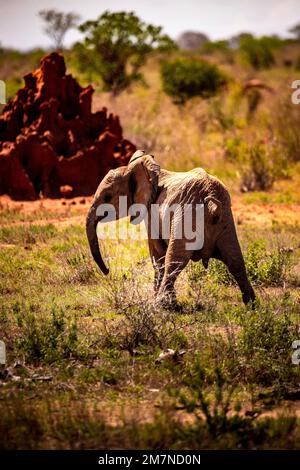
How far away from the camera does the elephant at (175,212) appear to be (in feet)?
22.4

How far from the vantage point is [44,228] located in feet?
37.2

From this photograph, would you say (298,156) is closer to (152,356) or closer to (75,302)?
(75,302)

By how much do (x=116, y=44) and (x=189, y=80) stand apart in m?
3.25

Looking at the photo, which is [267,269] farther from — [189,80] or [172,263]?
[189,80]

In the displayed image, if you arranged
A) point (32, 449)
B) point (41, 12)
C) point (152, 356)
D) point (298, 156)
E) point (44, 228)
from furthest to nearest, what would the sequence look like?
point (41, 12), point (298, 156), point (44, 228), point (152, 356), point (32, 449)

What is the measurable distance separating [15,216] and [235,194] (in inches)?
201

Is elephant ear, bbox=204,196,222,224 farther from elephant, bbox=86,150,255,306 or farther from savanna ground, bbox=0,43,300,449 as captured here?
savanna ground, bbox=0,43,300,449

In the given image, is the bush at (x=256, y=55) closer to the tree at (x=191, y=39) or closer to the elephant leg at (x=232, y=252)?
the elephant leg at (x=232, y=252)

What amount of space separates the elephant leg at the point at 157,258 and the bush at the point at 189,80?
20.0m

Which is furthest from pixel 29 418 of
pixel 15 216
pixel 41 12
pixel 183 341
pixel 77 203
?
pixel 41 12

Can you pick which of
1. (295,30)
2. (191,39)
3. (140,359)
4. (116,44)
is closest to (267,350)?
(140,359)

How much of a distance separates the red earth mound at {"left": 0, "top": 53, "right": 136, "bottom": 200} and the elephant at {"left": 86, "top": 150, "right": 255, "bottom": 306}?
23.5 ft

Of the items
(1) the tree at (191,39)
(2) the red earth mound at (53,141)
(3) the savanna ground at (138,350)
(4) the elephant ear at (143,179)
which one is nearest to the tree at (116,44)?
(2) the red earth mound at (53,141)

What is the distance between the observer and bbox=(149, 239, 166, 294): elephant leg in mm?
7277
